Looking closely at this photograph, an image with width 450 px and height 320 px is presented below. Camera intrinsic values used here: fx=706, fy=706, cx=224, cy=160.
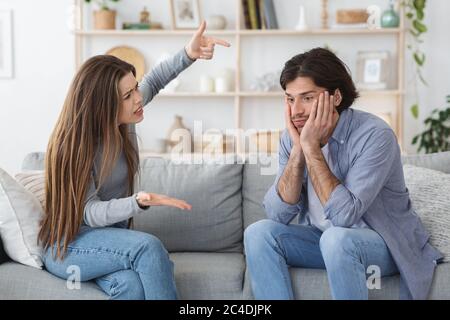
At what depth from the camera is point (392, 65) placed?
4941mm

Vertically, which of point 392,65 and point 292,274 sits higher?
point 392,65

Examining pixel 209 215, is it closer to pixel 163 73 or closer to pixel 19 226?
pixel 163 73

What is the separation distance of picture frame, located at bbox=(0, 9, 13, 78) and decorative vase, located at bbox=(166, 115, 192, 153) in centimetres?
123

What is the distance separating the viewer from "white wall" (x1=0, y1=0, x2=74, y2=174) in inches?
198

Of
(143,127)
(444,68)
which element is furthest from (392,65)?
(143,127)

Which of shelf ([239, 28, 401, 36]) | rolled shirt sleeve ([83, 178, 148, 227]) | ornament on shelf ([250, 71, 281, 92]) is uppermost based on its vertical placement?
shelf ([239, 28, 401, 36])

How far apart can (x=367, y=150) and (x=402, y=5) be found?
2.73 meters

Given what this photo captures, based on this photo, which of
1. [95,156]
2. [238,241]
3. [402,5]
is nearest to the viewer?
[95,156]

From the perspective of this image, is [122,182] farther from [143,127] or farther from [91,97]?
[143,127]

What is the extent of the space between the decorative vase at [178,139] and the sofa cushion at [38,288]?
2668 mm

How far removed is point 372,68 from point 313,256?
2849mm

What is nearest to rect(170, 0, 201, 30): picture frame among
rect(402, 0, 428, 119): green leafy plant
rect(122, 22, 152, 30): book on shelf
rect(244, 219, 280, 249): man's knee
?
rect(122, 22, 152, 30): book on shelf

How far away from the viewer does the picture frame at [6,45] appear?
500 cm

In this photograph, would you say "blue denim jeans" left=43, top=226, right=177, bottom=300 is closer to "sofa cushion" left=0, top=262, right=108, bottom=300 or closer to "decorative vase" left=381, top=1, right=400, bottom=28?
"sofa cushion" left=0, top=262, right=108, bottom=300
